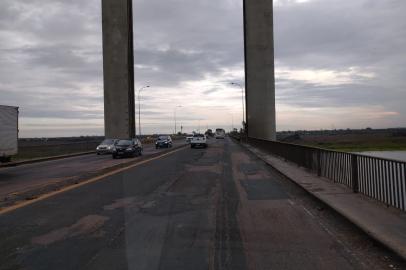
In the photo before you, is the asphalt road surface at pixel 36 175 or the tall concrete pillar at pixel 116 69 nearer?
the asphalt road surface at pixel 36 175

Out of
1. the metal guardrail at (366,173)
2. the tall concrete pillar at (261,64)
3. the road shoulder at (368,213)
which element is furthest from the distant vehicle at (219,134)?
the road shoulder at (368,213)

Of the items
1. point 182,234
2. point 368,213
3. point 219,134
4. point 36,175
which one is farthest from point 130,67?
point 219,134

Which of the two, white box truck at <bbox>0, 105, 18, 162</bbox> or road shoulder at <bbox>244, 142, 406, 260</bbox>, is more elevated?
white box truck at <bbox>0, 105, 18, 162</bbox>

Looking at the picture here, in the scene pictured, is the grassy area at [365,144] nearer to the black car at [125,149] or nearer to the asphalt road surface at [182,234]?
→ the black car at [125,149]

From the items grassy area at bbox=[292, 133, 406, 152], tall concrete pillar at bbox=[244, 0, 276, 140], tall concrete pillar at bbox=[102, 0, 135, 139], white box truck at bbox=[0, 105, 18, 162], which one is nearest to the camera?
white box truck at bbox=[0, 105, 18, 162]

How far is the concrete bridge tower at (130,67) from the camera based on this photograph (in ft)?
210

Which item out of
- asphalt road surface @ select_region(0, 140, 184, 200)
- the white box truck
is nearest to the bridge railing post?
asphalt road surface @ select_region(0, 140, 184, 200)

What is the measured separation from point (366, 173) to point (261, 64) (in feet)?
181

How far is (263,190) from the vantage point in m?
15.3

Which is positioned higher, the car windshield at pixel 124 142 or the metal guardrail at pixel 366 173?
the car windshield at pixel 124 142

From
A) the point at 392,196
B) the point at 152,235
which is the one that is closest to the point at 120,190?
the point at 152,235

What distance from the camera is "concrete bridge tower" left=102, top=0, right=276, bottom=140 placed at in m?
64.0

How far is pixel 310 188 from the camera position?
1426 cm

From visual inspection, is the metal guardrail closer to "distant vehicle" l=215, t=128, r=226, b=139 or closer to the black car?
the black car
